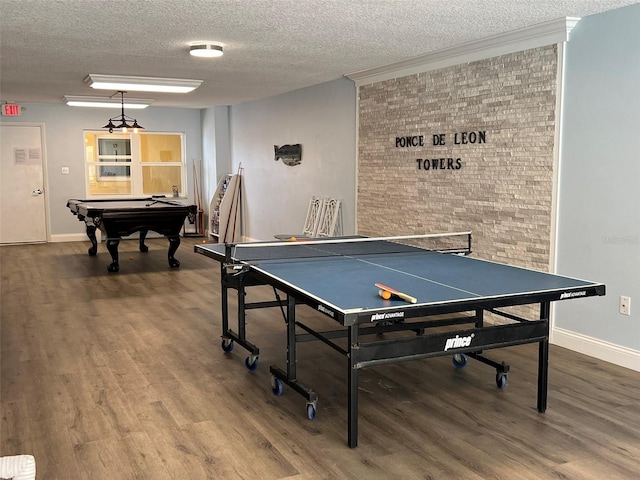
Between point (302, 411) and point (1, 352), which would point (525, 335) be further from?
point (1, 352)

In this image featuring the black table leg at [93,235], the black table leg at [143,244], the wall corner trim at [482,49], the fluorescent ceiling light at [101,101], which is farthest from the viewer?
the black table leg at [143,244]

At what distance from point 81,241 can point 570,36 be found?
8.52 metres

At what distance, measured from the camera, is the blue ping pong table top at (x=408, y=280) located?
283 cm

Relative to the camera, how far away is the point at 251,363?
4039 mm

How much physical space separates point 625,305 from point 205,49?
3.65 m

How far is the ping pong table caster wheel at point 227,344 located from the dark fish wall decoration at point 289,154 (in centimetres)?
410

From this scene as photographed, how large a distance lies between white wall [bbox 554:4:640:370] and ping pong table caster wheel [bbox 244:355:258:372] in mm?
2228

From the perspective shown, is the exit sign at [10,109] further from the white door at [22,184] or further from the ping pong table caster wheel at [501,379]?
the ping pong table caster wheel at [501,379]

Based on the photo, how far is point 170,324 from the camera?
5.18 m

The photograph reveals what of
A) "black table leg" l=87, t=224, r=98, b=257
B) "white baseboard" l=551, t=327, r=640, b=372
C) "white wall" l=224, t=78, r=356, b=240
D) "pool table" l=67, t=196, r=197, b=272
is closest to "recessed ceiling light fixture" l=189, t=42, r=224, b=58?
"white wall" l=224, t=78, r=356, b=240

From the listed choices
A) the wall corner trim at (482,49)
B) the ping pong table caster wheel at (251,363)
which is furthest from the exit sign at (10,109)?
the ping pong table caster wheel at (251,363)

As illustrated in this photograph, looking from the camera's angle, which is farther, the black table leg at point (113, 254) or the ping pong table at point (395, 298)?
the black table leg at point (113, 254)

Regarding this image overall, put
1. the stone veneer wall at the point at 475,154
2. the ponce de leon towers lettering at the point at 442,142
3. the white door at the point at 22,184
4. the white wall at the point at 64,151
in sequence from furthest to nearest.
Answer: the white wall at the point at 64,151
the white door at the point at 22,184
the ponce de leon towers lettering at the point at 442,142
the stone veneer wall at the point at 475,154

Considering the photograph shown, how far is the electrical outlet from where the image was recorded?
4055 mm
